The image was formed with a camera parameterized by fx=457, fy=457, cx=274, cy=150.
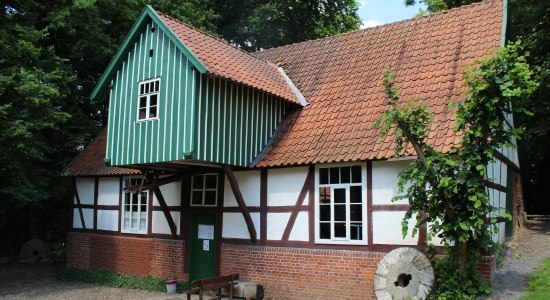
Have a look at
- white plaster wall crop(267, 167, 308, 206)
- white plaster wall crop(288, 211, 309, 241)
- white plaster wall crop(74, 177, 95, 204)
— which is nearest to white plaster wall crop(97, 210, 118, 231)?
white plaster wall crop(74, 177, 95, 204)

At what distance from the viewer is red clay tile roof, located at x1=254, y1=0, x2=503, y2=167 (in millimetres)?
9781

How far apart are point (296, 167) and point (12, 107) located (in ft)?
28.8

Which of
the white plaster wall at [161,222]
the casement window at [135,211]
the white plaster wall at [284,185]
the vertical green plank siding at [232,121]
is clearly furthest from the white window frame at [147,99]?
the casement window at [135,211]

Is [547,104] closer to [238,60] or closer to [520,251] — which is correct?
[520,251]

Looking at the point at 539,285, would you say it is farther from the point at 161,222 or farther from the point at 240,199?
the point at 161,222

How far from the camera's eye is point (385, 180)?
369 inches

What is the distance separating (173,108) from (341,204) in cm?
433

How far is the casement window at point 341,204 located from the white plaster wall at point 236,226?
1.71m

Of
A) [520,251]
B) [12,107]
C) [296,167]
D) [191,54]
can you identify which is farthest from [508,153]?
[12,107]

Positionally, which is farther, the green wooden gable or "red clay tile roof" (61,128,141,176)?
"red clay tile roof" (61,128,141,176)

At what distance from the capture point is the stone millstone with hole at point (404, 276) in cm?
798

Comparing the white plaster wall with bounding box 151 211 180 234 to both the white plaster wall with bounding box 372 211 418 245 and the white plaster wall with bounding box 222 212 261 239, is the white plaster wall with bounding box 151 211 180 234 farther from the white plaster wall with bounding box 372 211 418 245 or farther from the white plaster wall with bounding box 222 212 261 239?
the white plaster wall with bounding box 372 211 418 245

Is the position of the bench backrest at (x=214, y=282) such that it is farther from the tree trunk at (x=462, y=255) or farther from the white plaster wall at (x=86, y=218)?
the white plaster wall at (x=86, y=218)

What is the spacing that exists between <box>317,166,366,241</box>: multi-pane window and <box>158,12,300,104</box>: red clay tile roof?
278cm
